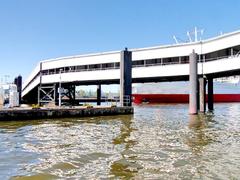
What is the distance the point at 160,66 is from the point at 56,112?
58.9 feet

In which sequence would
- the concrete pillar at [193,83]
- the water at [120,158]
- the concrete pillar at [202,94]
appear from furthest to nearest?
1. the concrete pillar at [202,94]
2. the concrete pillar at [193,83]
3. the water at [120,158]

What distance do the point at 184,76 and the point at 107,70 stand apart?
13171mm

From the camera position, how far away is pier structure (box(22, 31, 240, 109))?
4156 cm

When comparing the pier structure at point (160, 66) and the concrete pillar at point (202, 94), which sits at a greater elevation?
the pier structure at point (160, 66)

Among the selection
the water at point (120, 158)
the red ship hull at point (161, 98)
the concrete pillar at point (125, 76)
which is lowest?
the water at point (120, 158)

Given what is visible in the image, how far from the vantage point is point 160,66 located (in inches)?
1914

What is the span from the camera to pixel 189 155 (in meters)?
13.9

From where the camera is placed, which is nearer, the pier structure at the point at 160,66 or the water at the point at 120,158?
the water at the point at 120,158

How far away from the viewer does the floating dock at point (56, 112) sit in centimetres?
3323

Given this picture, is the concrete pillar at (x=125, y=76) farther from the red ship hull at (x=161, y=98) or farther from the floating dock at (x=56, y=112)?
the red ship hull at (x=161, y=98)

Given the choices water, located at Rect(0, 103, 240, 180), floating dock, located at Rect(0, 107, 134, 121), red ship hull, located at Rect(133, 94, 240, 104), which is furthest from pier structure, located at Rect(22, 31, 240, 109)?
red ship hull, located at Rect(133, 94, 240, 104)

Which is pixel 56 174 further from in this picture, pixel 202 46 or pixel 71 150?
pixel 202 46

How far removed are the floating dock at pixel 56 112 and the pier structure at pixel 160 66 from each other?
316 centimetres

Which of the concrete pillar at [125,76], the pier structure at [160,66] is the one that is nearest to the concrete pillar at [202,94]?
the pier structure at [160,66]
